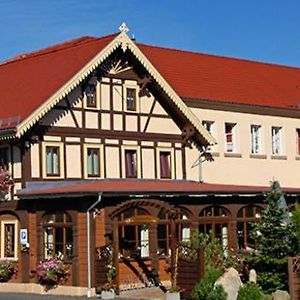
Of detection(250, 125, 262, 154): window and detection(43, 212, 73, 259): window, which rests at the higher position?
detection(250, 125, 262, 154): window

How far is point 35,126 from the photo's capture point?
31.8m

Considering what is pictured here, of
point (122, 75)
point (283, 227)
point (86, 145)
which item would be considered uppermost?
point (122, 75)

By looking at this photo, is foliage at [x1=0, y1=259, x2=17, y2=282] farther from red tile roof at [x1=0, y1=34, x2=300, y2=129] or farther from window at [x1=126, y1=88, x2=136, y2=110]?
window at [x1=126, y1=88, x2=136, y2=110]

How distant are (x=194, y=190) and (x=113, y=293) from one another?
589 centimetres

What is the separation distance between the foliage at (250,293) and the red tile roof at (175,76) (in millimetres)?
11000

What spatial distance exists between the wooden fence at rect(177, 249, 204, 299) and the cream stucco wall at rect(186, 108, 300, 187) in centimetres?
1147

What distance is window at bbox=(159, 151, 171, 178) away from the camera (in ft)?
121

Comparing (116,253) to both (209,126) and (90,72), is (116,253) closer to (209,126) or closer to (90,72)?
(90,72)

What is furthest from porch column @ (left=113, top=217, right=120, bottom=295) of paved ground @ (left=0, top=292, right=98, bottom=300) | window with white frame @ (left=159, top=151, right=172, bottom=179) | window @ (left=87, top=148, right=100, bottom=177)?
window with white frame @ (left=159, top=151, right=172, bottom=179)

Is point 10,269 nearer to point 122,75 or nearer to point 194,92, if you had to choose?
point 122,75

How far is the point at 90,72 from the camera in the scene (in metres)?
33.0

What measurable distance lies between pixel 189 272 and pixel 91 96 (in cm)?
964

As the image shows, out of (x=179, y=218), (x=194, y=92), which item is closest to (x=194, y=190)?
(x=179, y=218)

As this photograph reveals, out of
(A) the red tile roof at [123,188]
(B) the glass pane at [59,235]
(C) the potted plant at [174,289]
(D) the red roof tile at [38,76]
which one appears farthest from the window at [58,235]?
(C) the potted plant at [174,289]
